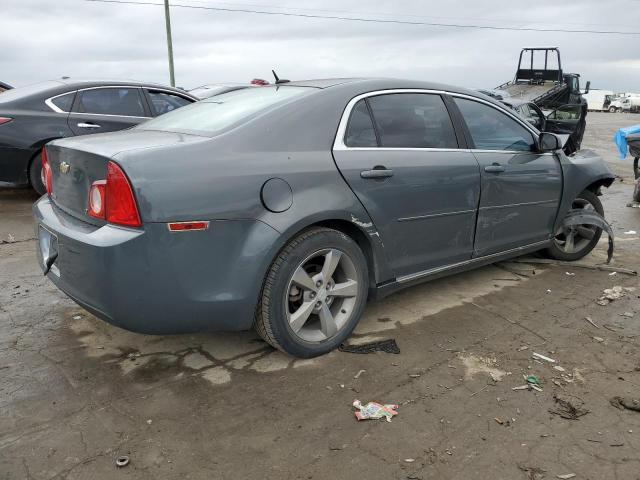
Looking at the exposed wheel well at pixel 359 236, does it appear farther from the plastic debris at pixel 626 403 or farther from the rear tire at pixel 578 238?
the rear tire at pixel 578 238

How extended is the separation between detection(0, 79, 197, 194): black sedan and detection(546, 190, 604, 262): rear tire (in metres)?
5.39

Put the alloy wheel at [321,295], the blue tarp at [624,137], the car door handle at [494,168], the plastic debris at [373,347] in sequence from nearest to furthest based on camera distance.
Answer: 1. the alloy wheel at [321,295]
2. the plastic debris at [373,347]
3. the car door handle at [494,168]
4. the blue tarp at [624,137]

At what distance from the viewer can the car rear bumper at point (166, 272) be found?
2.51 m

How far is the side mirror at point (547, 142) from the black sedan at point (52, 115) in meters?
5.14

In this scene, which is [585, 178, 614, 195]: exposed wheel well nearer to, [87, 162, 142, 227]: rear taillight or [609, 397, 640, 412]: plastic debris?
[609, 397, 640, 412]: plastic debris

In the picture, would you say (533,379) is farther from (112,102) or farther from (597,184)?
(112,102)

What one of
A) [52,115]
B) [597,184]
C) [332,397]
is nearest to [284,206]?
[332,397]

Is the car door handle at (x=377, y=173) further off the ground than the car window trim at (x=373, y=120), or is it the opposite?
the car window trim at (x=373, y=120)

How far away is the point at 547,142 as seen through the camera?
4336mm

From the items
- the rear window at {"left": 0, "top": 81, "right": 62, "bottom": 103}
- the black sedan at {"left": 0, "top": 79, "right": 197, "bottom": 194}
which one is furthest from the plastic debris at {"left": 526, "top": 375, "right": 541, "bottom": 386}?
the rear window at {"left": 0, "top": 81, "right": 62, "bottom": 103}

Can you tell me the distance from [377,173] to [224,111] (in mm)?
1024

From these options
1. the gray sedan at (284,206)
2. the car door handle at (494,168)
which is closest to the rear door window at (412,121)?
the gray sedan at (284,206)

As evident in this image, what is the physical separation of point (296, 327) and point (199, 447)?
Result: 874 mm

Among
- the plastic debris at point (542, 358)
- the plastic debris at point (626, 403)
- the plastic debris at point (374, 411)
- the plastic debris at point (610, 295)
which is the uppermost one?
the plastic debris at point (374, 411)
